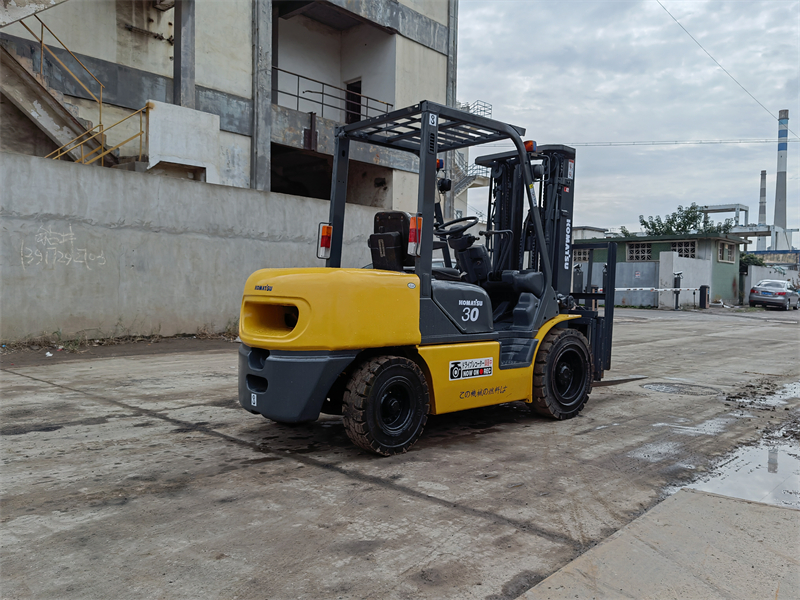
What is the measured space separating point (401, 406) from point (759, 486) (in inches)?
107

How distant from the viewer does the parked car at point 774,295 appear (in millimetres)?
31438

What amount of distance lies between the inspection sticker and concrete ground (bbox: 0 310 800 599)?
60 centimetres

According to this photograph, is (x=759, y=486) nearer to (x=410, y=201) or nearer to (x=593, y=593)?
(x=593, y=593)

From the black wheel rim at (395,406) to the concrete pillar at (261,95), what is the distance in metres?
14.2

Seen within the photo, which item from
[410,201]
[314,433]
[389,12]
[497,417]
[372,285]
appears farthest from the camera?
[410,201]

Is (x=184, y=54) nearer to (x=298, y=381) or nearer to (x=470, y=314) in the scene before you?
(x=470, y=314)

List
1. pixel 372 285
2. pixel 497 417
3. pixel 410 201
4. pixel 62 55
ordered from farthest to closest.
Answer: pixel 410 201 < pixel 62 55 < pixel 497 417 < pixel 372 285

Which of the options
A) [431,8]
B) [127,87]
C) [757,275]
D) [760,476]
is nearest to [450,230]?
[760,476]

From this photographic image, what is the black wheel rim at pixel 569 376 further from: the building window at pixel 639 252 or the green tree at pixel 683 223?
the green tree at pixel 683 223

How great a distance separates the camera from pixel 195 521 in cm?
365

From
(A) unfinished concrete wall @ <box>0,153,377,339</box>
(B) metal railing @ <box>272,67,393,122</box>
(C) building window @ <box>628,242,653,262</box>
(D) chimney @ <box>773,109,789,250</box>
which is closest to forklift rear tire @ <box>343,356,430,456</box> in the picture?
(A) unfinished concrete wall @ <box>0,153,377,339</box>

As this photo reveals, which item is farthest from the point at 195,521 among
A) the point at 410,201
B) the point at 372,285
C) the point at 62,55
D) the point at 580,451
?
the point at 410,201

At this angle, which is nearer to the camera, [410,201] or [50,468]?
[50,468]

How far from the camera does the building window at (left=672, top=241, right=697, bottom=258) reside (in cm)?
3412
